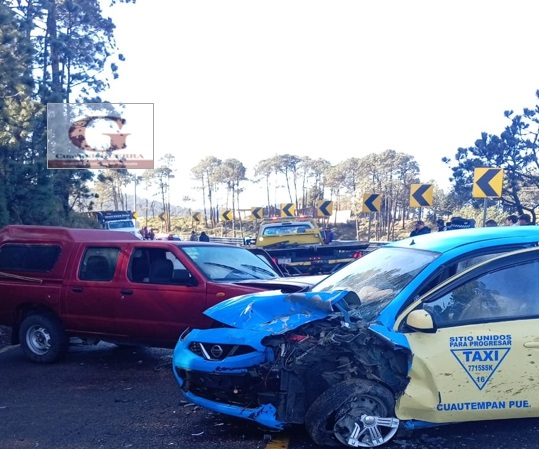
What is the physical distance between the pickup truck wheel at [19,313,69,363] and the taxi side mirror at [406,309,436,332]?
5.24 metres

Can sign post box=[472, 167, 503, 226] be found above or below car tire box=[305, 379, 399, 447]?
above

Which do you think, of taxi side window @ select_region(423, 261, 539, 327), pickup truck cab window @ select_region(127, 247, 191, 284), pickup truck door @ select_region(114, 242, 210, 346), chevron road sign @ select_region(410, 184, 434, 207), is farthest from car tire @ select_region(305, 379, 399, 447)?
chevron road sign @ select_region(410, 184, 434, 207)

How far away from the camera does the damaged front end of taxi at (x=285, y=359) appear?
4645 millimetres

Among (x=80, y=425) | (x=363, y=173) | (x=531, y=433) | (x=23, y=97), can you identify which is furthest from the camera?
(x=363, y=173)

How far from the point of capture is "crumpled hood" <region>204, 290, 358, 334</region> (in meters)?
4.86

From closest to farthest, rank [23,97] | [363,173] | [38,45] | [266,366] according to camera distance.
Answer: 1. [266,366]
2. [23,97]
3. [38,45]
4. [363,173]

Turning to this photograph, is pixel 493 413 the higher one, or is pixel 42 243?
pixel 42 243

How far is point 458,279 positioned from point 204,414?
2.64 metres

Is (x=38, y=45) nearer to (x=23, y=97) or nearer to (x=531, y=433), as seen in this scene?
(x=23, y=97)

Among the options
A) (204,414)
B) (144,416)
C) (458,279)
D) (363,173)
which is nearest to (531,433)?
(458,279)

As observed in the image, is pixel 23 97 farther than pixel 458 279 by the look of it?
Yes

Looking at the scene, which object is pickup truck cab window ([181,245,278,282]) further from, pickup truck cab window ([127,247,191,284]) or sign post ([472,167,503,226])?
sign post ([472,167,503,226])

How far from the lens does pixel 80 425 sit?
18.2 feet

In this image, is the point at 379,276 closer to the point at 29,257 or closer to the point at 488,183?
the point at 29,257
